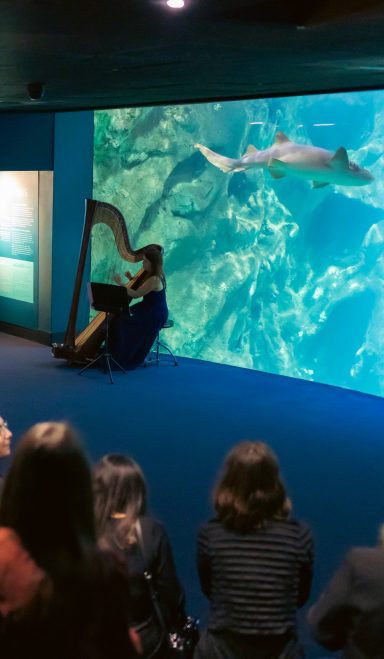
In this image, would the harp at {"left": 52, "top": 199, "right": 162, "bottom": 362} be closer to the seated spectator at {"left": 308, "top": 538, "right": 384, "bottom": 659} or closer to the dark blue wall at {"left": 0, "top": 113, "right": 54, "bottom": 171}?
the dark blue wall at {"left": 0, "top": 113, "right": 54, "bottom": 171}

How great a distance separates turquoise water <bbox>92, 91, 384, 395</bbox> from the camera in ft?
46.9

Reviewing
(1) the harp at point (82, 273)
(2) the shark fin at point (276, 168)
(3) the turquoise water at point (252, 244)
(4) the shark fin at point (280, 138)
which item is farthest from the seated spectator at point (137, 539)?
(3) the turquoise water at point (252, 244)

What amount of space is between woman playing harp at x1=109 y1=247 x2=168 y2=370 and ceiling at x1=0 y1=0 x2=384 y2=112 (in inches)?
69.8

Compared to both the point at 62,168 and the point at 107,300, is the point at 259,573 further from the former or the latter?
the point at 62,168

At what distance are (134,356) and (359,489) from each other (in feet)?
12.2

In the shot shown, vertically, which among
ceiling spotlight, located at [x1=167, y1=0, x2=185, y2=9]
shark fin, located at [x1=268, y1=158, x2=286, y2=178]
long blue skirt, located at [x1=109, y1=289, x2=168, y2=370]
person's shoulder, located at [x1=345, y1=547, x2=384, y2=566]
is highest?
ceiling spotlight, located at [x1=167, y1=0, x2=185, y2=9]

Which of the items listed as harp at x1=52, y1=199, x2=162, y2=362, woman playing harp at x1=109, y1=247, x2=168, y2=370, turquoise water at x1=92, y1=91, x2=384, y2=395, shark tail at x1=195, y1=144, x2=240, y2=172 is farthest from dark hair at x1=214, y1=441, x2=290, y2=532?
turquoise water at x1=92, y1=91, x2=384, y2=395

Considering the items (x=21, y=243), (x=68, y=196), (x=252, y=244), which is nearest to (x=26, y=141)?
(x=68, y=196)

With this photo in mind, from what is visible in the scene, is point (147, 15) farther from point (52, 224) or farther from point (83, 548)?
point (52, 224)

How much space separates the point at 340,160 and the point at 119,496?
748 centimetres

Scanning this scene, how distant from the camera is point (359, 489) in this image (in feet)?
16.4

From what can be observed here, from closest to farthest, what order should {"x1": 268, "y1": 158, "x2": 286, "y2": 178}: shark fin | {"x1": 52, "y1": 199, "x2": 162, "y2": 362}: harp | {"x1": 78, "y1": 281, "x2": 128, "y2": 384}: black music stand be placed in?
{"x1": 78, "y1": 281, "x2": 128, "y2": 384}: black music stand → {"x1": 52, "y1": 199, "x2": 162, "y2": 362}: harp → {"x1": 268, "y1": 158, "x2": 286, "y2": 178}: shark fin

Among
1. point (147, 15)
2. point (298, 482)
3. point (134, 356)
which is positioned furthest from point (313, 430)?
point (147, 15)

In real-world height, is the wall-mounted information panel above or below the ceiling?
below
